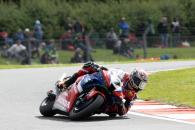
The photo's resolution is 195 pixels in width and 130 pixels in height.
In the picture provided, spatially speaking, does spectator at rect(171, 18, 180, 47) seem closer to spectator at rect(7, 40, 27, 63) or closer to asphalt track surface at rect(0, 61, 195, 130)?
spectator at rect(7, 40, 27, 63)

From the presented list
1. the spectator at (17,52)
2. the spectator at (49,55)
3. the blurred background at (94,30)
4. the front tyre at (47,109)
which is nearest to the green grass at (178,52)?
the blurred background at (94,30)

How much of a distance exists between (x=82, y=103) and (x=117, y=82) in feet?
2.12

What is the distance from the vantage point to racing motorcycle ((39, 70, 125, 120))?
38.5ft

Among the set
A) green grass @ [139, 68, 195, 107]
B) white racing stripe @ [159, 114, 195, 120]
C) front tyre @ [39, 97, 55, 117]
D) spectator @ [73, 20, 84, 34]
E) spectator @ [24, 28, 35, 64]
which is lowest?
white racing stripe @ [159, 114, 195, 120]

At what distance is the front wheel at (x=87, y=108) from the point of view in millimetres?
11703

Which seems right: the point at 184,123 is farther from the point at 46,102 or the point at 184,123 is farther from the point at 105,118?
the point at 46,102

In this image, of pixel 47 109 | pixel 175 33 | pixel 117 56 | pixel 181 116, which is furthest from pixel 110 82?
pixel 175 33

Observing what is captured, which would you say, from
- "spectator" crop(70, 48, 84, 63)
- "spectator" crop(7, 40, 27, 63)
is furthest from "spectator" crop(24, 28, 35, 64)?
"spectator" crop(70, 48, 84, 63)

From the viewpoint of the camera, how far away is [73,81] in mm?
12461

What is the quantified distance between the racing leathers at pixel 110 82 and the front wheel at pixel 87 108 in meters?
0.27

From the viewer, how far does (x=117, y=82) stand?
12.0 metres

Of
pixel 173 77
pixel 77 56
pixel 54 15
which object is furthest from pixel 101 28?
Answer: pixel 173 77

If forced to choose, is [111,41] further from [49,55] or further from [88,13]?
[88,13]

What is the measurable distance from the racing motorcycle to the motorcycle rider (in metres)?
0.08
